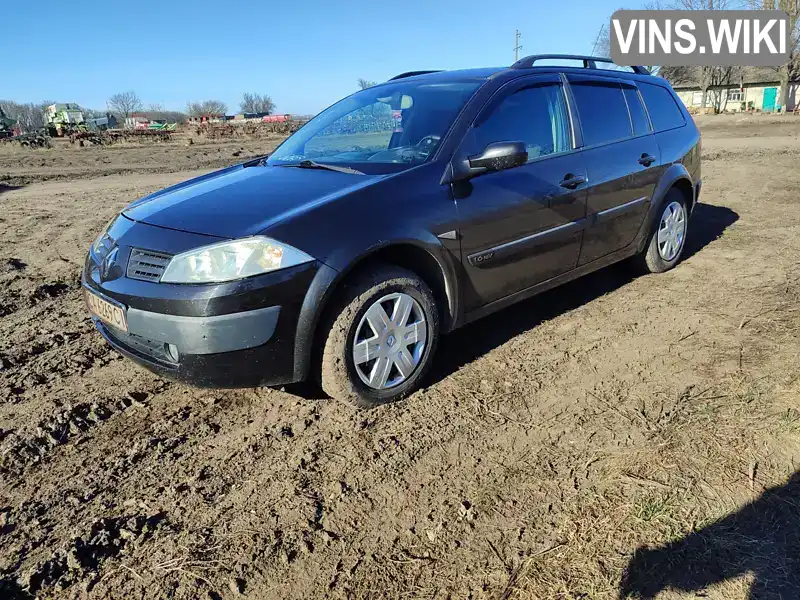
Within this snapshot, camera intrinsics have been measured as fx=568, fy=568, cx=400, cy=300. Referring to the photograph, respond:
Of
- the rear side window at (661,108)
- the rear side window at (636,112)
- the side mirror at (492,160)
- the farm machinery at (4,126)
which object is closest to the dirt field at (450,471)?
the side mirror at (492,160)

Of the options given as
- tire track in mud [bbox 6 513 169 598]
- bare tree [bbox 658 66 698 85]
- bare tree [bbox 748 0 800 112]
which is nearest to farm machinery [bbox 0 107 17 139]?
tire track in mud [bbox 6 513 169 598]

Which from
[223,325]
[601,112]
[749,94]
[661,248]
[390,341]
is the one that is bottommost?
[390,341]

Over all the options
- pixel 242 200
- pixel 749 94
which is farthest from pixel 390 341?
Answer: pixel 749 94

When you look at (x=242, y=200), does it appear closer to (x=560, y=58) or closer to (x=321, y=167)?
(x=321, y=167)

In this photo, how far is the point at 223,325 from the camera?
2555mm

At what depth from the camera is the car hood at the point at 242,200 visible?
9.04 ft

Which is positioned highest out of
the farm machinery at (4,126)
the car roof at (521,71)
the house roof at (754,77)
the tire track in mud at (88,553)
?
the house roof at (754,77)

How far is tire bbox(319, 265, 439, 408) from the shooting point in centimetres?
282

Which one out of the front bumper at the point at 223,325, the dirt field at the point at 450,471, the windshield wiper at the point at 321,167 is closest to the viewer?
the dirt field at the point at 450,471

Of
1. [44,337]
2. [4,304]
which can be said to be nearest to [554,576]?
[44,337]

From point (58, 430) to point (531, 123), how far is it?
10.8ft

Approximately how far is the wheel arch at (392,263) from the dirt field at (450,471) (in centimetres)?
Result: 43

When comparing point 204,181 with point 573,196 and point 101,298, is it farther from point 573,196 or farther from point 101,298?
point 573,196

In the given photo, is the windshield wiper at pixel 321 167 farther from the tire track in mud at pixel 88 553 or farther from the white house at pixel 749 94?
the white house at pixel 749 94
